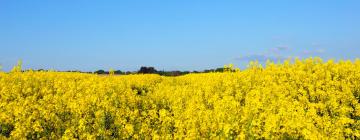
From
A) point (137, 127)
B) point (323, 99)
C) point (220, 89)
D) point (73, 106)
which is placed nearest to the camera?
point (137, 127)

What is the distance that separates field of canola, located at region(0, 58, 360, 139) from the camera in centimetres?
845

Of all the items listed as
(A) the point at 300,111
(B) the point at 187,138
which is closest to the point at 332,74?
(A) the point at 300,111

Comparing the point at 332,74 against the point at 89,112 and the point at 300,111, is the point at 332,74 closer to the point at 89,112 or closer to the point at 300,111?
the point at 300,111

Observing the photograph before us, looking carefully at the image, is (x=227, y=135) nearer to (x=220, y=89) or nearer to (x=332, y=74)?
(x=220, y=89)

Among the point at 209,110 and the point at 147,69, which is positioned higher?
the point at 147,69

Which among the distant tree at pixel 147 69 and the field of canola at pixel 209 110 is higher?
the distant tree at pixel 147 69

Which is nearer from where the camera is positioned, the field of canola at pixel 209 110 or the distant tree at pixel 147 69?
the field of canola at pixel 209 110

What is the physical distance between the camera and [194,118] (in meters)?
8.98

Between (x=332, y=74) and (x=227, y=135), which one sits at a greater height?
(x=332, y=74)

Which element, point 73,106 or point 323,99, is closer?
point 73,106

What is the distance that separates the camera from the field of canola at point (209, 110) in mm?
8453

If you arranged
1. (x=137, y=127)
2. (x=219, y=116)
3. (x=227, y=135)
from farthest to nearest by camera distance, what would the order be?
(x=137, y=127) < (x=219, y=116) < (x=227, y=135)

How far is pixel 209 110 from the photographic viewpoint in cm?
950

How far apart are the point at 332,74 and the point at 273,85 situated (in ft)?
10.2
